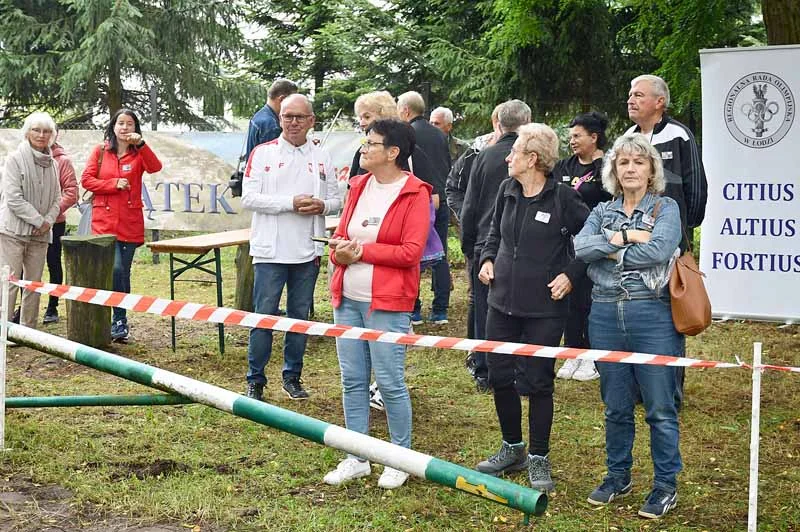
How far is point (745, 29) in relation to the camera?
14438 mm

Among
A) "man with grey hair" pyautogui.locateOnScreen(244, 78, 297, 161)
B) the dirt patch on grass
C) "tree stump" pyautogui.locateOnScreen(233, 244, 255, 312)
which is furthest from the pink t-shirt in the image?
"tree stump" pyautogui.locateOnScreen(233, 244, 255, 312)

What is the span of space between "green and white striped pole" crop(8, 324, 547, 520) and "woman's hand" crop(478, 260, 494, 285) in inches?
73.8

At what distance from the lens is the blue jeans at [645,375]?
191 inches

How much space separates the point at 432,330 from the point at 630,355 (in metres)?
5.17

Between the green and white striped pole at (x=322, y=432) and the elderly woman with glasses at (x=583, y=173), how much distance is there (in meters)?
3.19

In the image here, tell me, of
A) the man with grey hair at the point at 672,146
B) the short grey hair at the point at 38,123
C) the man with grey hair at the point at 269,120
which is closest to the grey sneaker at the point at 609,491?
the man with grey hair at the point at 672,146

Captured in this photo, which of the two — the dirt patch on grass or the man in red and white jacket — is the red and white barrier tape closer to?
the dirt patch on grass

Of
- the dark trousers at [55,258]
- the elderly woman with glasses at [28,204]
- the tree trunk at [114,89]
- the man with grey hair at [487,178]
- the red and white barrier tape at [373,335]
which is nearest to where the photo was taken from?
the red and white barrier tape at [373,335]

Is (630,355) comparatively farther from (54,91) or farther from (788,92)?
(54,91)

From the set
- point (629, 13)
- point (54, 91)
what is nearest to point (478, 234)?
point (629, 13)

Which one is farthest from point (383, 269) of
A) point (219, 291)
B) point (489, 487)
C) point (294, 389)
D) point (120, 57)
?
point (120, 57)

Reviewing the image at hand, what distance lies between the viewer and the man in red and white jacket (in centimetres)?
671

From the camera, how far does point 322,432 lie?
11.4 feet

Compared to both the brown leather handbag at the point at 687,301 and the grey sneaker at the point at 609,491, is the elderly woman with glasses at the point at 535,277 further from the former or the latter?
the brown leather handbag at the point at 687,301
